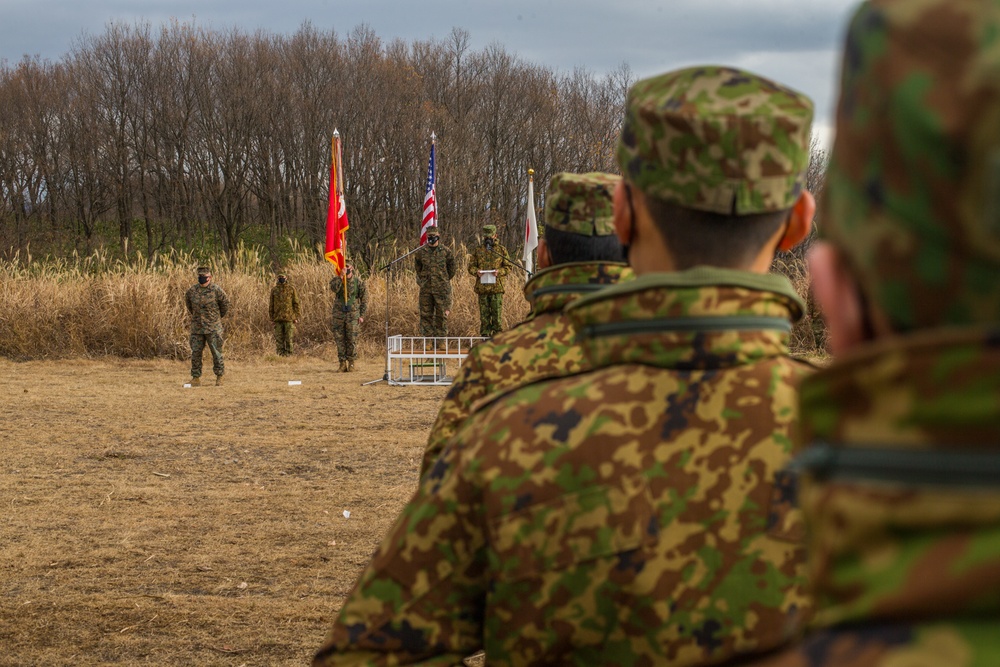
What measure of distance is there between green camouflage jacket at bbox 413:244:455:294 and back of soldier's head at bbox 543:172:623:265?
1681 centimetres

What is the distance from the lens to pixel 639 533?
56.6 inches

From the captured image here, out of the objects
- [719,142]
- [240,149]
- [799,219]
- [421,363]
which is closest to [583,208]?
[799,219]

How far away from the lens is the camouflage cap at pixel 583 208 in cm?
302

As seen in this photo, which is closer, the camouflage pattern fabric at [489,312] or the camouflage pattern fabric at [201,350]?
the camouflage pattern fabric at [201,350]

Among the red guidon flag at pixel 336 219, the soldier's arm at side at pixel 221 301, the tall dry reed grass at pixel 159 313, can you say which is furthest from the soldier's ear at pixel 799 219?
the tall dry reed grass at pixel 159 313

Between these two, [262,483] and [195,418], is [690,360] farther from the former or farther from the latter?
[195,418]

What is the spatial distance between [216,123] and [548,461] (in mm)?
34425

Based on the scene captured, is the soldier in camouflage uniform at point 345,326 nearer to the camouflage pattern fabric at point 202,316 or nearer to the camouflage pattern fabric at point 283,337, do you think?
the camouflage pattern fabric at point 202,316

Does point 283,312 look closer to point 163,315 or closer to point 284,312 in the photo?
point 284,312

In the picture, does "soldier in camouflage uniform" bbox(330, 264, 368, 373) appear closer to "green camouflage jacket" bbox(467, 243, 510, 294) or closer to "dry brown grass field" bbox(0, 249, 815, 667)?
"dry brown grass field" bbox(0, 249, 815, 667)

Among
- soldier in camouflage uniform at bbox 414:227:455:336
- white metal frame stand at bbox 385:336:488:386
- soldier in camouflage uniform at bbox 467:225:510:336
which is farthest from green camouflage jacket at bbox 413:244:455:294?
white metal frame stand at bbox 385:336:488:386

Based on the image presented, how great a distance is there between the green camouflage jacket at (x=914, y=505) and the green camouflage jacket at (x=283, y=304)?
2160 cm

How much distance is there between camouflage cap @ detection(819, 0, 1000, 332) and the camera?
65 cm

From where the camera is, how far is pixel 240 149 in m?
34.2
